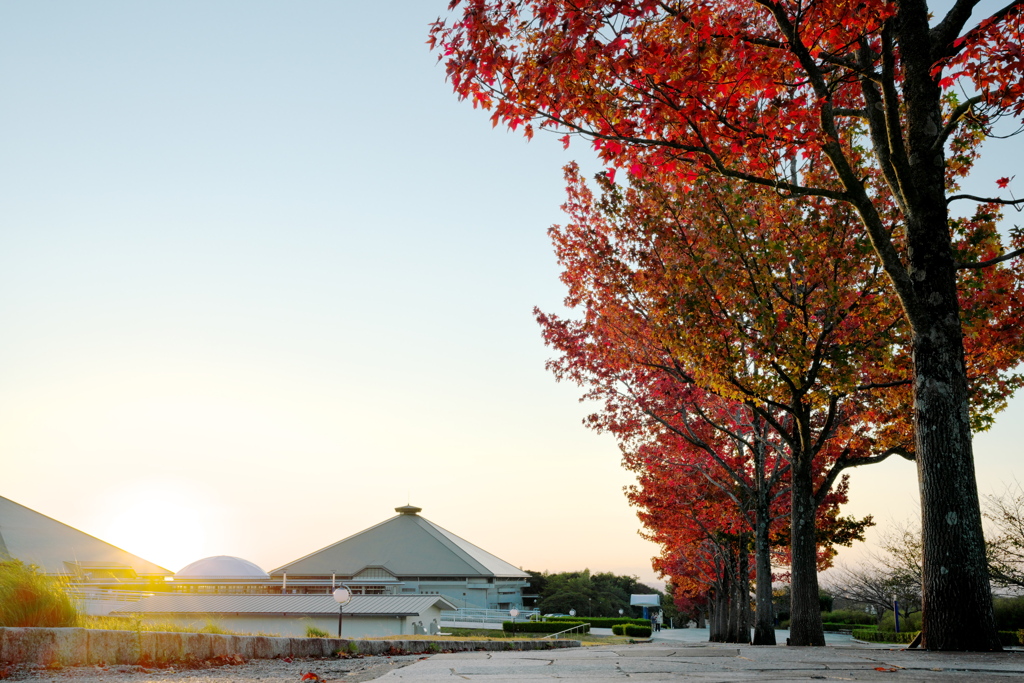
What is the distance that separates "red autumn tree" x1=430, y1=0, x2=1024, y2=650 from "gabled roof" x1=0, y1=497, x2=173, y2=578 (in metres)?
47.5

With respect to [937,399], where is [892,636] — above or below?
below

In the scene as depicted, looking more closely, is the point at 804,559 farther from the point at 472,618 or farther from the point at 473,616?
the point at 473,616

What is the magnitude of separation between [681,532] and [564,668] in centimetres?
2301

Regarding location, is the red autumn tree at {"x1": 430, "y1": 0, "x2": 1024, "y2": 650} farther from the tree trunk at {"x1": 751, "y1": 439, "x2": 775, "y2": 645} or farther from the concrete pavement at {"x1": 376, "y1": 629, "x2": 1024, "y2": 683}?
the tree trunk at {"x1": 751, "y1": 439, "x2": 775, "y2": 645}

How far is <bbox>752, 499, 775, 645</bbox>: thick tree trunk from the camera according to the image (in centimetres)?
1817

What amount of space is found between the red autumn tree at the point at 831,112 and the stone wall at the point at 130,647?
6709mm

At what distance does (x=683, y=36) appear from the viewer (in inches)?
345

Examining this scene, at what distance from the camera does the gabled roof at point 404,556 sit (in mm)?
65500

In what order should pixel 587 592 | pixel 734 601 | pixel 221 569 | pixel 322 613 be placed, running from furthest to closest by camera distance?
pixel 587 592 < pixel 221 569 < pixel 322 613 < pixel 734 601

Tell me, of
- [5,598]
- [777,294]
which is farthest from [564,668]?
[777,294]

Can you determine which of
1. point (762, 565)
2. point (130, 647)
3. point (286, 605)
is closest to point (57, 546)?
point (286, 605)

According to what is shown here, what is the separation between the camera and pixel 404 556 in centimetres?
6781

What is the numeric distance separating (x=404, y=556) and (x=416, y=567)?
249cm

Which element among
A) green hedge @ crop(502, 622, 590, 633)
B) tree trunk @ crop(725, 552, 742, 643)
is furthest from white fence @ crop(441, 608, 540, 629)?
tree trunk @ crop(725, 552, 742, 643)
